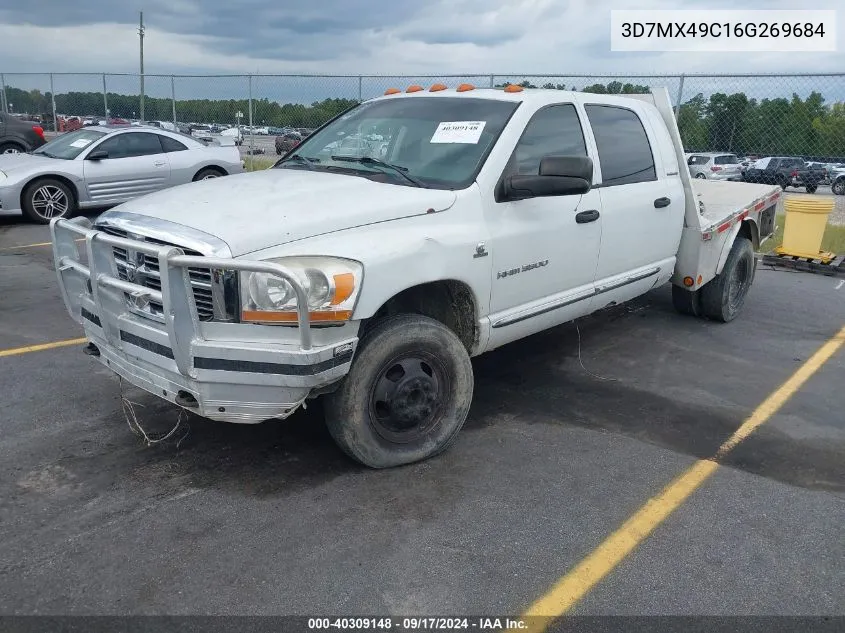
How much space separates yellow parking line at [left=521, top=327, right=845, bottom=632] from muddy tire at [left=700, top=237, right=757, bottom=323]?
6.42ft

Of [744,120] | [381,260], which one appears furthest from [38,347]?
[744,120]

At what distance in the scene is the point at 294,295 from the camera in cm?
319

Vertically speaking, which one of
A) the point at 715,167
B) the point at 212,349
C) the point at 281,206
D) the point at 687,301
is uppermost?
the point at 715,167

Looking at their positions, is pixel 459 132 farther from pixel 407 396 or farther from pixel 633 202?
pixel 407 396

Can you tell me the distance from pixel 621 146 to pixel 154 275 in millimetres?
3404

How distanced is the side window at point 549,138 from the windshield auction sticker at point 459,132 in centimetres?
25

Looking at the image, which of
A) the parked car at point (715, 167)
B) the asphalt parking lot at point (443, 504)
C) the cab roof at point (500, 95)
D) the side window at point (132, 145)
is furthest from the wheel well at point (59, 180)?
the parked car at point (715, 167)

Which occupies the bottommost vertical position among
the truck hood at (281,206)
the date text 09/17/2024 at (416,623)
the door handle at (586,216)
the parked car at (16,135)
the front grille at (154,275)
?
the date text 09/17/2024 at (416,623)

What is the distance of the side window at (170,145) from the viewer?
1238 centimetres

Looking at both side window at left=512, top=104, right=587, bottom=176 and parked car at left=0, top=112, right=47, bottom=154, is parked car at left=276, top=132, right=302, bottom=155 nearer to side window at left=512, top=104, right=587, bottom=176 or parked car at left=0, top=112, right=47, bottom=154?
parked car at left=0, top=112, right=47, bottom=154

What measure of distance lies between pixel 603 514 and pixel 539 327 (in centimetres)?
150

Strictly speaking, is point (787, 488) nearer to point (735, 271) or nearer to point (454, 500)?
point (454, 500)

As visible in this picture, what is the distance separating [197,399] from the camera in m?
3.24

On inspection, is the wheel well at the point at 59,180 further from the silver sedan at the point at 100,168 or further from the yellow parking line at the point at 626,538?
the yellow parking line at the point at 626,538
